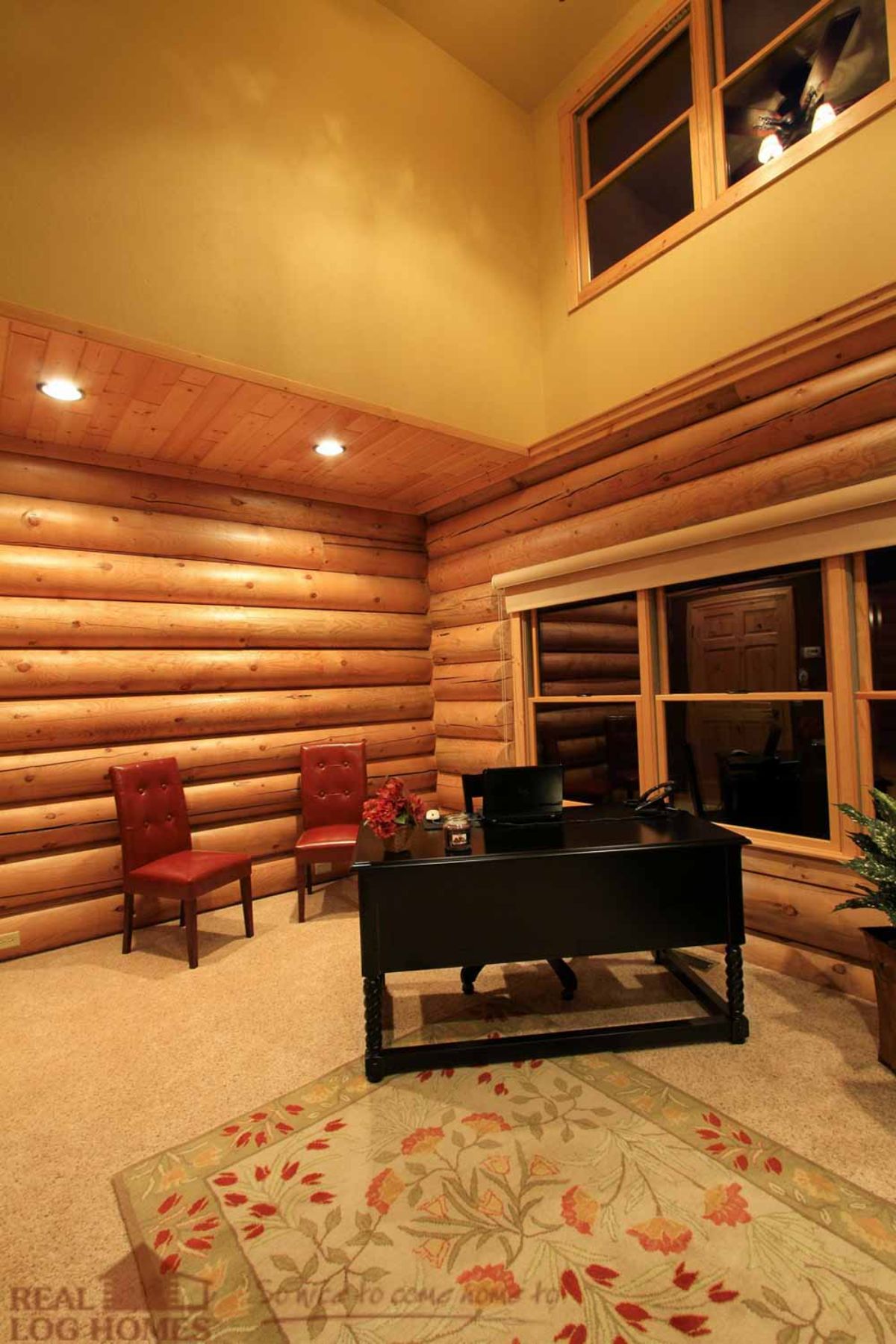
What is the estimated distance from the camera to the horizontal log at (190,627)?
361 centimetres

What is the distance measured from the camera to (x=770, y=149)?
121 inches

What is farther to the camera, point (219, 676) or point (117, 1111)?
point (219, 676)

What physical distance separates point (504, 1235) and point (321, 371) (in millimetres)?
3591

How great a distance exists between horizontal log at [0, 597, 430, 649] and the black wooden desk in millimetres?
2443

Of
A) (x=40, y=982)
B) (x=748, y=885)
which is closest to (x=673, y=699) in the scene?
(x=748, y=885)

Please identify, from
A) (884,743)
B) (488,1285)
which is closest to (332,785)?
(488,1285)

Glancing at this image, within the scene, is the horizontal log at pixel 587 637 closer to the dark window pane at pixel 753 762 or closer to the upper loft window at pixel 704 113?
the dark window pane at pixel 753 762

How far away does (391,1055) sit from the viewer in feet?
7.50

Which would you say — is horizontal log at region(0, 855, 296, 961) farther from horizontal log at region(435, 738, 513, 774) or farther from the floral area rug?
the floral area rug

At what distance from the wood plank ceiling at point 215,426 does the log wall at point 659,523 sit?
475 mm

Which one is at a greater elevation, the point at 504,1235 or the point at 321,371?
the point at 321,371

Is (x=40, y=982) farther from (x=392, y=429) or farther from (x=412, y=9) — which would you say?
(x=412, y=9)

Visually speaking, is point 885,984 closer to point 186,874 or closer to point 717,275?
point 186,874

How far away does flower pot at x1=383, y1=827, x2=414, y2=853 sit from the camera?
7.93ft
